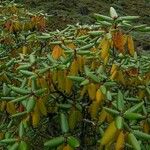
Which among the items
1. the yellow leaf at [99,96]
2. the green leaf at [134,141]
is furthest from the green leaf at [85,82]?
the green leaf at [134,141]

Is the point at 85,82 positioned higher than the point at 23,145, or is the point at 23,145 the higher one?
the point at 85,82

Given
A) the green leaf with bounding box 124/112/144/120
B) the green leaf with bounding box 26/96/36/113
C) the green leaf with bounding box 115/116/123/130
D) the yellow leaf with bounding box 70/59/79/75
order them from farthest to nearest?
the yellow leaf with bounding box 70/59/79/75, the green leaf with bounding box 26/96/36/113, the green leaf with bounding box 124/112/144/120, the green leaf with bounding box 115/116/123/130

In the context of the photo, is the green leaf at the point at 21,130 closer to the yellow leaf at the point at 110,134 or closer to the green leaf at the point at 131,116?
the yellow leaf at the point at 110,134

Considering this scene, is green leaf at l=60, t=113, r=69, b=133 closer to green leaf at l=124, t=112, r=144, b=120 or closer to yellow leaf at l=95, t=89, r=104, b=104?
yellow leaf at l=95, t=89, r=104, b=104

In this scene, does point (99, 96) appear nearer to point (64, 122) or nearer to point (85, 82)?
point (85, 82)

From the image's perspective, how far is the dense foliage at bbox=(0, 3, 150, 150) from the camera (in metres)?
4.20

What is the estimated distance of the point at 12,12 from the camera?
829 cm

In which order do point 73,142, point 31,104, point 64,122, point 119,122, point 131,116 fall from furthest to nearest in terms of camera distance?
point 64,122, point 31,104, point 73,142, point 131,116, point 119,122

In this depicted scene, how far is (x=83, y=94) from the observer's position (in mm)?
4629

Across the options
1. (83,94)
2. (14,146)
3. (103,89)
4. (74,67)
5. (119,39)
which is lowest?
(14,146)

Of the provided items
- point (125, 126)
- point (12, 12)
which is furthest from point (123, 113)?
point (12, 12)

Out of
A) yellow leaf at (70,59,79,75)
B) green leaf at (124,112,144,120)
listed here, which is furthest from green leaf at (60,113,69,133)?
green leaf at (124,112,144,120)

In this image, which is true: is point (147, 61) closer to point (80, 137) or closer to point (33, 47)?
point (80, 137)

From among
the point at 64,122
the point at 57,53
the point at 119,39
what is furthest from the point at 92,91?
the point at 57,53
